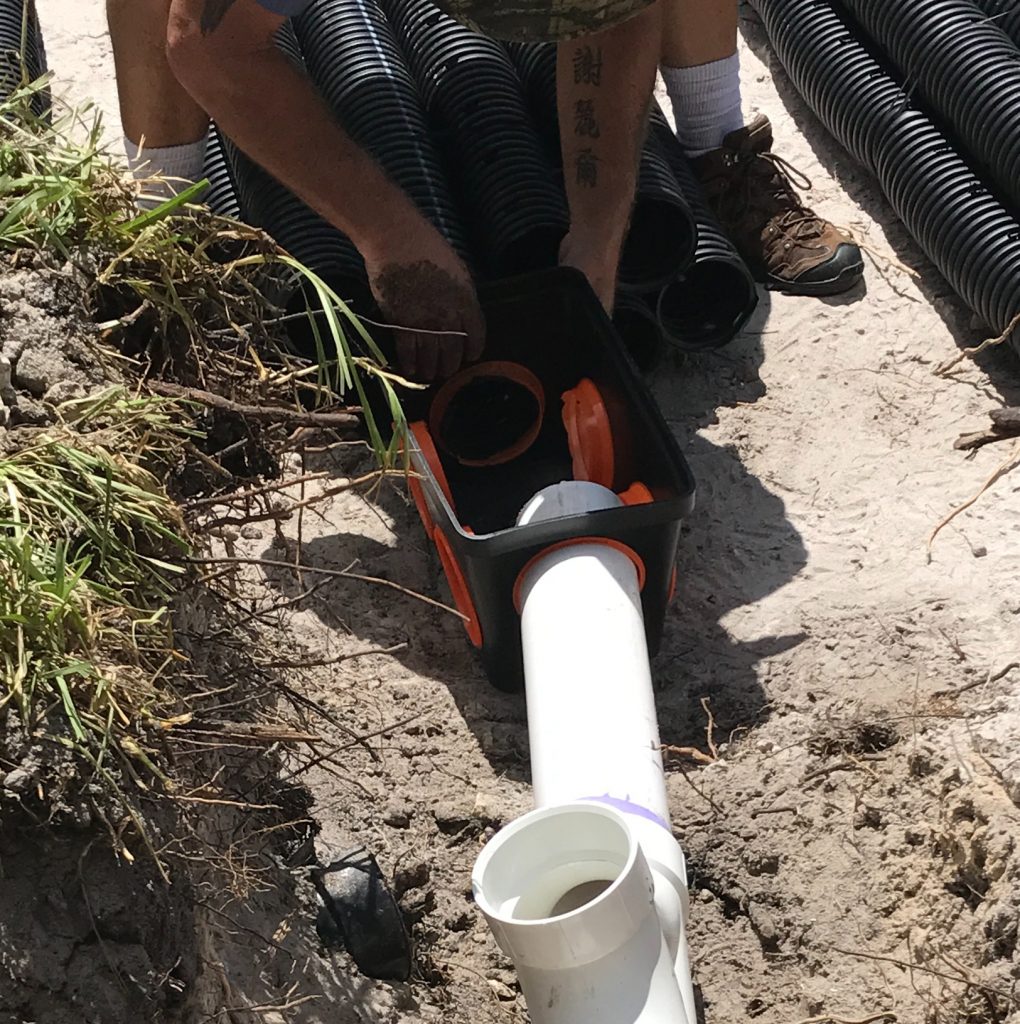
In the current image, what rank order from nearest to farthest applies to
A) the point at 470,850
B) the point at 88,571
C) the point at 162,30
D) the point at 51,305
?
the point at 88,571, the point at 51,305, the point at 470,850, the point at 162,30

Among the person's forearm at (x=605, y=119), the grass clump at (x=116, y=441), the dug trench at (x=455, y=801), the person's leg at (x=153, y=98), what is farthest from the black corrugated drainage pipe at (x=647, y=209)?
the grass clump at (x=116, y=441)

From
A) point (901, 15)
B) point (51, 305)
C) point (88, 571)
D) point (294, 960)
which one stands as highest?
point (51, 305)

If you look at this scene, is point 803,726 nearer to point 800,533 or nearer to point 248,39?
point 800,533

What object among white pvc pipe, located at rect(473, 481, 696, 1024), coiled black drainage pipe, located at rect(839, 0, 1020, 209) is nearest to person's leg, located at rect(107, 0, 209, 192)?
white pvc pipe, located at rect(473, 481, 696, 1024)

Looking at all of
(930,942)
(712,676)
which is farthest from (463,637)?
(930,942)

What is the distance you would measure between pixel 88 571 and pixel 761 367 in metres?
1.95

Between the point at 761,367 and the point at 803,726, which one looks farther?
the point at 761,367

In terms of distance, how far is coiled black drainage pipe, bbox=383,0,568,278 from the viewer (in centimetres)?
261

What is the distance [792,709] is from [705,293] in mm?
1144

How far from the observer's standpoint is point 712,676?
92.6 inches

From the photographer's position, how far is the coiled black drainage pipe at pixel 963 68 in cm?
300

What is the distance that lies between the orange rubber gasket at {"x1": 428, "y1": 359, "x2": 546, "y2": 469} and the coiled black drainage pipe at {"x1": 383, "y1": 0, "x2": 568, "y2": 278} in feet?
0.86

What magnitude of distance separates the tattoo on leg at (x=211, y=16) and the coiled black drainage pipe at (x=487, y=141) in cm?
70

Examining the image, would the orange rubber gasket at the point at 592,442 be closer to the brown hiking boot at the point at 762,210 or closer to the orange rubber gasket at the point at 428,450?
the orange rubber gasket at the point at 428,450
